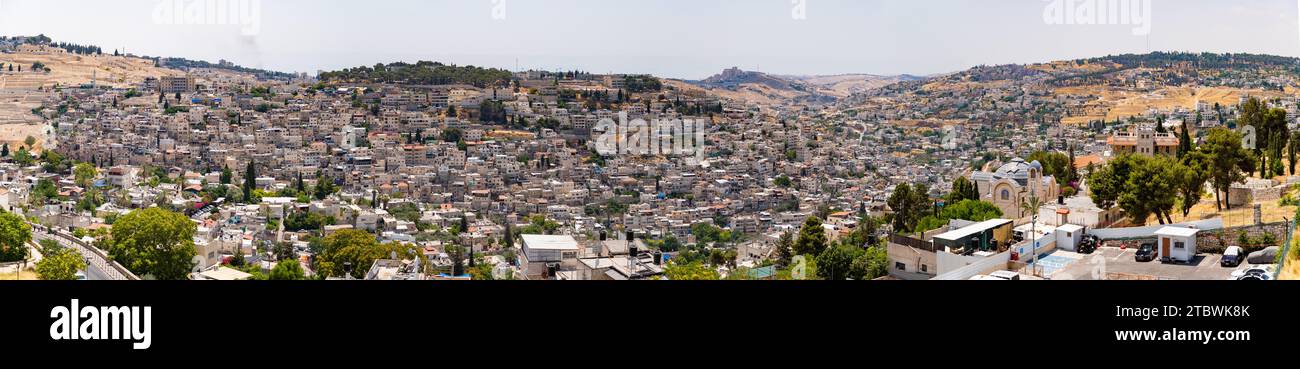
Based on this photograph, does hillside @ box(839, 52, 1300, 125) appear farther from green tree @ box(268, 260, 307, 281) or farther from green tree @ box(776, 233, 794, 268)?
green tree @ box(268, 260, 307, 281)

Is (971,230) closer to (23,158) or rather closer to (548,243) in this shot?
(548,243)

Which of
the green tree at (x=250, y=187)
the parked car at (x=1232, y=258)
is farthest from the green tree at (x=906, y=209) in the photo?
the green tree at (x=250, y=187)

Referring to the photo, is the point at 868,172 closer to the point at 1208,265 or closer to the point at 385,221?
the point at 385,221

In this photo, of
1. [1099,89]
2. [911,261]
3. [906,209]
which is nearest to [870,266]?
[911,261]

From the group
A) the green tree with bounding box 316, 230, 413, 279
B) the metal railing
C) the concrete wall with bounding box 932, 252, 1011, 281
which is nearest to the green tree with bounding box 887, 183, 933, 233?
the concrete wall with bounding box 932, 252, 1011, 281

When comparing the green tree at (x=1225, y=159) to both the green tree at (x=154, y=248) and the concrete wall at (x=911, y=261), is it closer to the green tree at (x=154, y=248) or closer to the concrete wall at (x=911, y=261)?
the concrete wall at (x=911, y=261)
